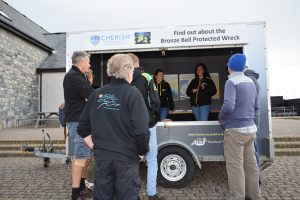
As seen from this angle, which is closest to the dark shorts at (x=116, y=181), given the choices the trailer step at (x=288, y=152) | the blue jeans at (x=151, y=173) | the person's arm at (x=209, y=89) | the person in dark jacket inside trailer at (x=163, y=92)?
the blue jeans at (x=151, y=173)

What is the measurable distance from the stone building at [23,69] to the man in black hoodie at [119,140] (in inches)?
626

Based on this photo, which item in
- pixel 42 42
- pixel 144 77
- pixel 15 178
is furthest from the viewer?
pixel 42 42

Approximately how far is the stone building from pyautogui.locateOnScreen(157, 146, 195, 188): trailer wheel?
549 inches

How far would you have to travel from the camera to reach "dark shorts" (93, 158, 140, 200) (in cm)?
253

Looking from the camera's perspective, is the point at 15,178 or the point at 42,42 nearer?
the point at 15,178

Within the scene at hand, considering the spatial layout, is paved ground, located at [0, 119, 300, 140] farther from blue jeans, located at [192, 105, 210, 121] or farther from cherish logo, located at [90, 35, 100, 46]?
cherish logo, located at [90, 35, 100, 46]

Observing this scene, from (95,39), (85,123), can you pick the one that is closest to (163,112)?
(95,39)

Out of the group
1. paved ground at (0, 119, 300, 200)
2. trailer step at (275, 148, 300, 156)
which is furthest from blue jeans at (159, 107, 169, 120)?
trailer step at (275, 148, 300, 156)

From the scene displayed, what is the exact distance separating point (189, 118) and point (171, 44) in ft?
12.4

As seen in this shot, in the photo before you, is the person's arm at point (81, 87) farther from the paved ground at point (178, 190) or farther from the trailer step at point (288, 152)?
the trailer step at point (288, 152)

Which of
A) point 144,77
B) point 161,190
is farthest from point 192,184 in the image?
point 144,77

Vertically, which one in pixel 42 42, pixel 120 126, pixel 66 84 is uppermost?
pixel 42 42

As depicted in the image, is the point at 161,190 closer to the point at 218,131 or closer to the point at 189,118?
the point at 218,131

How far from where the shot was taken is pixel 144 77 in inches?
173
